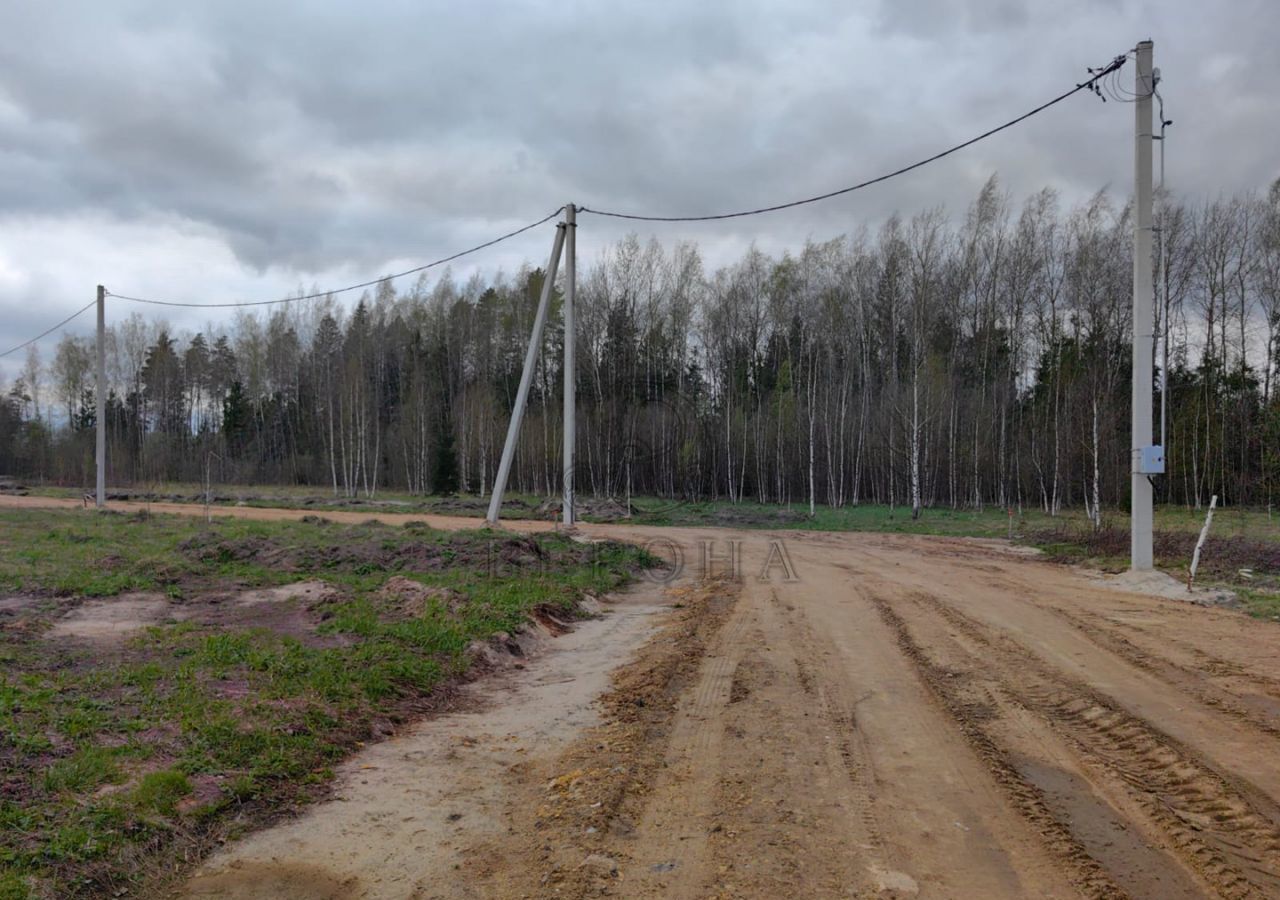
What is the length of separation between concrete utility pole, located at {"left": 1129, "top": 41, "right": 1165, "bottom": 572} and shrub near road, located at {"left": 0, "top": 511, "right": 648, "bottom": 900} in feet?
29.7

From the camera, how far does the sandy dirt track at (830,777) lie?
131 inches

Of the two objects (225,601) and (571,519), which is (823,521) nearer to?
(571,519)

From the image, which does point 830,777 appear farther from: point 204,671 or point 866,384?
point 866,384

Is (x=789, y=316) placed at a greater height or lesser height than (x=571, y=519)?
greater

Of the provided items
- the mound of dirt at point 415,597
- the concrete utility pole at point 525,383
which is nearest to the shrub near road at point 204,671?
the mound of dirt at point 415,597

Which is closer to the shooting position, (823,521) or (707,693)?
(707,693)

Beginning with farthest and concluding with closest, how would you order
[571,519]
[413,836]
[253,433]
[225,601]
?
[253,433] < [571,519] < [225,601] < [413,836]

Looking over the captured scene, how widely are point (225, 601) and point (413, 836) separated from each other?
24.6 ft

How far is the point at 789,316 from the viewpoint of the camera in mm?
41000

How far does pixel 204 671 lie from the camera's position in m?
6.27

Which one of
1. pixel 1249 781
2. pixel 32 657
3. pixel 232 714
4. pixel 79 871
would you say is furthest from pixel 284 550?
pixel 1249 781

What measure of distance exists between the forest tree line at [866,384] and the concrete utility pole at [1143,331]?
46.9 ft

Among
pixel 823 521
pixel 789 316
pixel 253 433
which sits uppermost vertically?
pixel 789 316

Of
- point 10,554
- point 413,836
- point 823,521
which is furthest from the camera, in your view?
point 823,521
